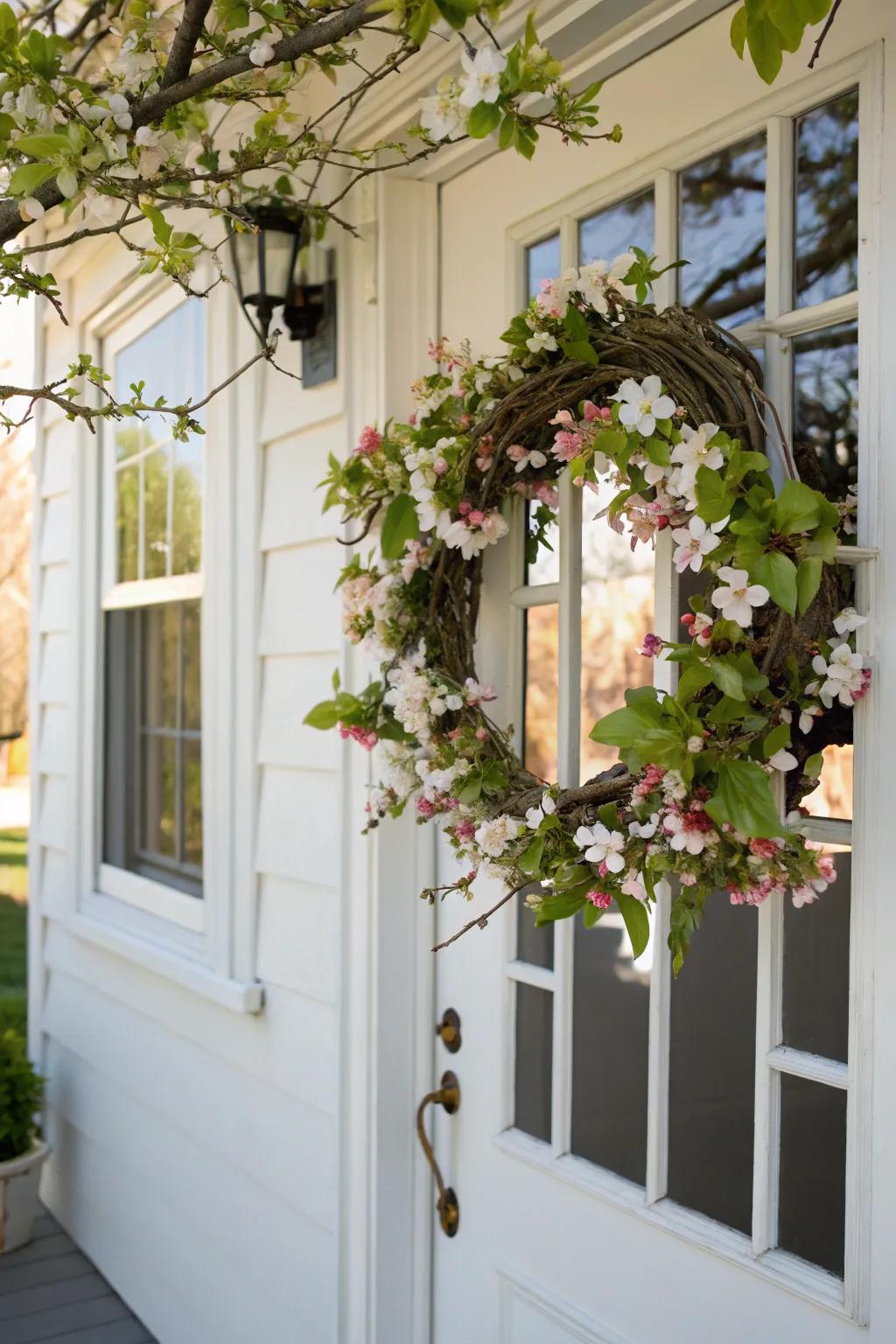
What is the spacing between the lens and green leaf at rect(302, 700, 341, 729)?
1859 mm

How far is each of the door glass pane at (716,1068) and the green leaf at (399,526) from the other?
65 cm

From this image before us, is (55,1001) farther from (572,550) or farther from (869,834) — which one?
(869,834)

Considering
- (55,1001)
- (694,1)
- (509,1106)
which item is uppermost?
(694,1)

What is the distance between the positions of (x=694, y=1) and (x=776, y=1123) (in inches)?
54.1

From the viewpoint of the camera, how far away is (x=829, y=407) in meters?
1.43

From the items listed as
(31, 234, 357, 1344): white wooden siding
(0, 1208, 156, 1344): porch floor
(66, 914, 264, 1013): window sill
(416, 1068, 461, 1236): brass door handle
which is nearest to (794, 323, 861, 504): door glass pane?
(31, 234, 357, 1344): white wooden siding

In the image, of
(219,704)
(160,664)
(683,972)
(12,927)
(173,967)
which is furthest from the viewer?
(12,927)

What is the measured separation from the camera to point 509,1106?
1.96 m

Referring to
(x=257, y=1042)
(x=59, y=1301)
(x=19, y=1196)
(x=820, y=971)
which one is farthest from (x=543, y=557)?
(x=19, y=1196)

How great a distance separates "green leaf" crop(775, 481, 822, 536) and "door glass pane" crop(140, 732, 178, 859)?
7.46 ft

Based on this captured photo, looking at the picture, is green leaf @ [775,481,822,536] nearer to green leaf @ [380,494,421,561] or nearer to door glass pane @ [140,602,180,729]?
green leaf @ [380,494,421,561]

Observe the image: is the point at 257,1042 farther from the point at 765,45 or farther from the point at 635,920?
the point at 765,45

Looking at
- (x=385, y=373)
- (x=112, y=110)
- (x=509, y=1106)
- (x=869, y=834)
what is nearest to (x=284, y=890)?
(x=509, y=1106)

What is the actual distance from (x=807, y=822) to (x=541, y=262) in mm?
971
